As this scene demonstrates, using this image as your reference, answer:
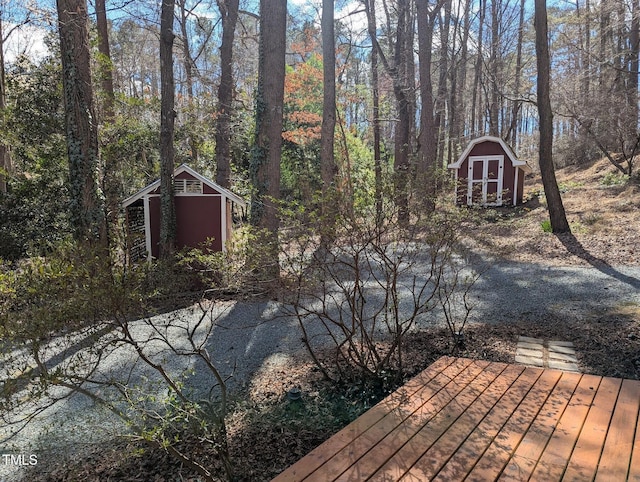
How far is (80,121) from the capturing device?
21.6 feet

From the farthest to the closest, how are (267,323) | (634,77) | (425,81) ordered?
1. (634,77)
2. (425,81)
3. (267,323)

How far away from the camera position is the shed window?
8.84m

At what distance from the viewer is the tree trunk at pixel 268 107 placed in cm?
693

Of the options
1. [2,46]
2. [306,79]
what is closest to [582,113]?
[306,79]

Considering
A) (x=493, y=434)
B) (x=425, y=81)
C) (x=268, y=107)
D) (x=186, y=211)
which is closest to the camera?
(x=493, y=434)

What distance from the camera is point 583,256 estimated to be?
7.94m

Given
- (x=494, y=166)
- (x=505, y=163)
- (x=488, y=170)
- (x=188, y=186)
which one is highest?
(x=505, y=163)

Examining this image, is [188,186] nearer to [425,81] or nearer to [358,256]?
[358,256]

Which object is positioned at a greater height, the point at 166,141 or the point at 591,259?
the point at 166,141

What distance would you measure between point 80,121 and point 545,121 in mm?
9205

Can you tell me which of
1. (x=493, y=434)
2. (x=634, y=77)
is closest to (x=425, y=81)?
(x=634, y=77)

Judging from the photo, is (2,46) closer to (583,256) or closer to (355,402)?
(355,402)

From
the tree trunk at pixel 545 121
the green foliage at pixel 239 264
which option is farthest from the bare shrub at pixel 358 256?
the tree trunk at pixel 545 121

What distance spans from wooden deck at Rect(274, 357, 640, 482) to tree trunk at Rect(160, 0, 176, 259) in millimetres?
6892
